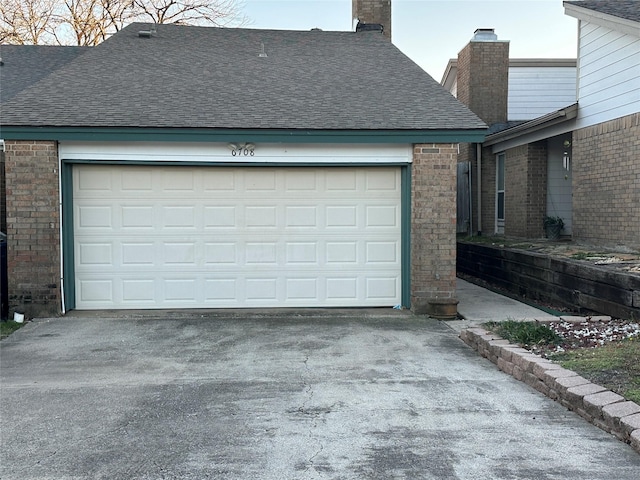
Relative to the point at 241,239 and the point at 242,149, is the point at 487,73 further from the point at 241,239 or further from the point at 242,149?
the point at 241,239

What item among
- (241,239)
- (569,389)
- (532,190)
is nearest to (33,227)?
(241,239)

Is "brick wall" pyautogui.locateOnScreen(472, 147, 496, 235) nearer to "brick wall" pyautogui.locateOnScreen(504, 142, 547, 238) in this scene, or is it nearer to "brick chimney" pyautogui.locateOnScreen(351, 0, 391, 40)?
"brick wall" pyautogui.locateOnScreen(504, 142, 547, 238)

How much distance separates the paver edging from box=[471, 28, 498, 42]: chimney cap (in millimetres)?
12196

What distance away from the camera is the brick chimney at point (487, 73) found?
16.6 metres

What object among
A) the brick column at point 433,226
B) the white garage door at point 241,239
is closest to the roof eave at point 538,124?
the brick column at point 433,226

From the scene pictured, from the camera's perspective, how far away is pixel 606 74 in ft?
36.0

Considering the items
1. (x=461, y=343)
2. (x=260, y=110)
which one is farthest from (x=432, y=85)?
(x=461, y=343)

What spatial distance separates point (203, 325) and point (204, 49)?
6.32 metres

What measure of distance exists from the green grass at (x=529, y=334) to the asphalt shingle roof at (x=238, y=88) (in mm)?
3218

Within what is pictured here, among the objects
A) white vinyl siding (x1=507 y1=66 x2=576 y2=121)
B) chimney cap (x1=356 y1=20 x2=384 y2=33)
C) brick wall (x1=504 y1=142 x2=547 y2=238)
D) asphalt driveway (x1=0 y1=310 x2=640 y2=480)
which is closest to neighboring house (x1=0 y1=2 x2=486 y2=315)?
asphalt driveway (x1=0 y1=310 x2=640 y2=480)

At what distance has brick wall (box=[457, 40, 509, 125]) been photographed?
54.3 feet

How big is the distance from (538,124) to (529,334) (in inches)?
306

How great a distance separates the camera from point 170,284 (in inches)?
361

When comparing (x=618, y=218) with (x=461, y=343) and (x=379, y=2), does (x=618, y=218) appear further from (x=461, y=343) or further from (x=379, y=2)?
(x=379, y=2)
